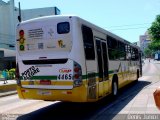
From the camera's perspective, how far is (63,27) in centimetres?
1031

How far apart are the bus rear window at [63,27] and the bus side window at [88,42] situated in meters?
0.64

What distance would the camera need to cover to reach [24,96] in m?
10.8

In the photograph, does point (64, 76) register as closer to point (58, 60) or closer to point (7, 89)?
point (58, 60)

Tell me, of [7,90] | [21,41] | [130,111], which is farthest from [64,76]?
[7,90]

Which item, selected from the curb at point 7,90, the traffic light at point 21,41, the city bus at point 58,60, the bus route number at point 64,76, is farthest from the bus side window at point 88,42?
the curb at point 7,90

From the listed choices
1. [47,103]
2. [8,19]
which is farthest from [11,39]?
[47,103]

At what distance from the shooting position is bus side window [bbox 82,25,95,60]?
420 inches

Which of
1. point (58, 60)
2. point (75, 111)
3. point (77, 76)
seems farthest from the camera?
point (75, 111)

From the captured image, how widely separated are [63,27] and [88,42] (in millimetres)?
1124

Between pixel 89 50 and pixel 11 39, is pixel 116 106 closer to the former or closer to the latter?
pixel 89 50

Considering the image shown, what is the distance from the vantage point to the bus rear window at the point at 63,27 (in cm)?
1024

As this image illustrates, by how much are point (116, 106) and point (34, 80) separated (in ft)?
11.1

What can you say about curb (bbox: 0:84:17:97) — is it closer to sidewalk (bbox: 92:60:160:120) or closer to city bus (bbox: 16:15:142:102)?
city bus (bbox: 16:15:142:102)

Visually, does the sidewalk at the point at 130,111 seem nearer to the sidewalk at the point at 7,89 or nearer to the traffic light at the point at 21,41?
the traffic light at the point at 21,41
